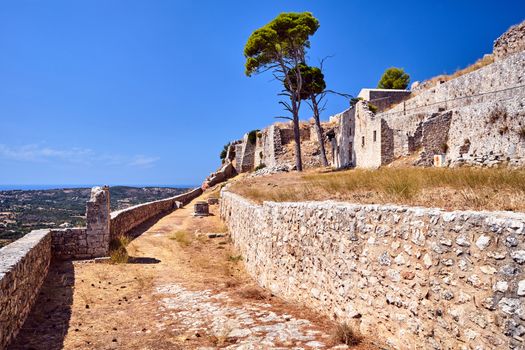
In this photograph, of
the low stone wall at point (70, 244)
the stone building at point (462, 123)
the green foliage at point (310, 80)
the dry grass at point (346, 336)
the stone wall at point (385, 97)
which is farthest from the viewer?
the stone wall at point (385, 97)

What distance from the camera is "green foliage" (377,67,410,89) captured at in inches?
1858

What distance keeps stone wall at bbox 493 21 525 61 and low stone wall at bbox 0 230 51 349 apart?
24549 millimetres

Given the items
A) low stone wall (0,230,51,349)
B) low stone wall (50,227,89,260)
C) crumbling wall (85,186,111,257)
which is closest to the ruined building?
crumbling wall (85,186,111,257)

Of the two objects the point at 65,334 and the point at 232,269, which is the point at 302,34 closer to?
the point at 232,269

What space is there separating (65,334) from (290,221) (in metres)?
4.66

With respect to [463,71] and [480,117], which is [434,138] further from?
[463,71]

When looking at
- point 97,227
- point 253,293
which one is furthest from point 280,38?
point 253,293

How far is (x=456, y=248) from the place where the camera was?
12.9 feet

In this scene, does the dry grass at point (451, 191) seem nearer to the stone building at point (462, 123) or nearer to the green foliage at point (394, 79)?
the stone building at point (462, 123)

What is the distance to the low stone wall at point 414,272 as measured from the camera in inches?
136

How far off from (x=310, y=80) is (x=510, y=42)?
1688 centimetres

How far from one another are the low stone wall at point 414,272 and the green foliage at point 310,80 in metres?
29.0

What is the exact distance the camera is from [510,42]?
2202cm

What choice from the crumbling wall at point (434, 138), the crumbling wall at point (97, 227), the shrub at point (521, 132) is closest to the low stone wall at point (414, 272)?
the crumbling wall at point (97, 227)
